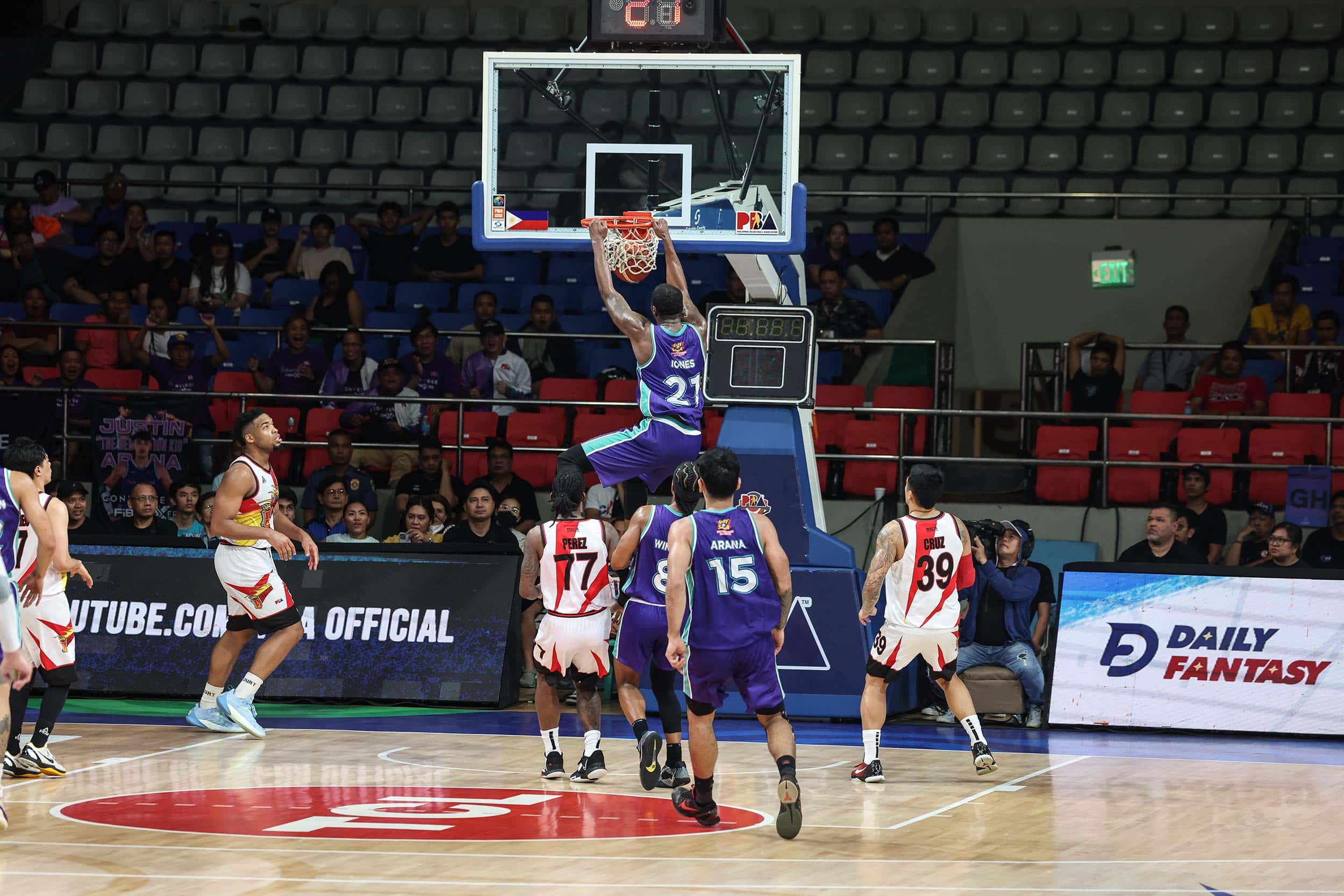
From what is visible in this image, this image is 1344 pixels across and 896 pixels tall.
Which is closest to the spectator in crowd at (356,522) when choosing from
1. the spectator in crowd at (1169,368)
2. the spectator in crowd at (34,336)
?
the spectator in crowd at (34,336)

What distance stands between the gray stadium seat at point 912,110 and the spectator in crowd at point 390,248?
19.6ft

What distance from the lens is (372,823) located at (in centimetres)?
743

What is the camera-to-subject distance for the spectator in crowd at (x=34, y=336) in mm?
16047

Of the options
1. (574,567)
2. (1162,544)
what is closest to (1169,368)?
(1162,544)

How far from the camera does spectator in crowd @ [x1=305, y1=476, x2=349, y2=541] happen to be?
1312 cm

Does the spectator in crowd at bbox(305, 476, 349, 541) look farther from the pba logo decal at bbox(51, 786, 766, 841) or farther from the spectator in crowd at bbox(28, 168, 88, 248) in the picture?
the spectator in crowd at bbox(28, 168, 88, 248)

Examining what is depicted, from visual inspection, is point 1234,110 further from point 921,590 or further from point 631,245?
point 921,590

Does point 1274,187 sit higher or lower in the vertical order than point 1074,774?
higher

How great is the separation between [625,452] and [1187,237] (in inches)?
378

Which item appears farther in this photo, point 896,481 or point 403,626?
point 896,481

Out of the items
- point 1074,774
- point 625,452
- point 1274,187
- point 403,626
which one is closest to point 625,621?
point 625,452

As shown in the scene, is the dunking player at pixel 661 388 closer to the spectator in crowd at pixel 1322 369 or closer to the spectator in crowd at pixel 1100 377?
the spectator in crowd at pixel 1100 377

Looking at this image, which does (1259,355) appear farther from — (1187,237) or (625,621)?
(625,621)

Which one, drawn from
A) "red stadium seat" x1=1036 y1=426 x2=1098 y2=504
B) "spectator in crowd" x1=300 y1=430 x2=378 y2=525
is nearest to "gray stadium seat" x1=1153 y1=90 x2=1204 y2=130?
"red stadium seat" x1=1036 y1=426 x2=1098 y2=504
